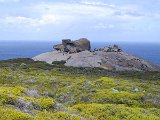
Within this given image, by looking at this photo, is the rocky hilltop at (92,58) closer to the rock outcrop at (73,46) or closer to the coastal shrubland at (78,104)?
the rock outcrop at (73,46)

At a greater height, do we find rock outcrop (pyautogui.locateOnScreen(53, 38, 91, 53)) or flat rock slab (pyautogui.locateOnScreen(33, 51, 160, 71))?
rock outcrop (pyautogui.locateOnScreen(53, 38, 91, 53))

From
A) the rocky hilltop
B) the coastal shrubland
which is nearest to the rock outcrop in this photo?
the rocky hilltop

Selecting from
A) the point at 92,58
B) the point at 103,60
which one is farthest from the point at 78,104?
the point at 92,58

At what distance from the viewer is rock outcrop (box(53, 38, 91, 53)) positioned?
120 m

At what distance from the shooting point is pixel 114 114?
19406 millimetres

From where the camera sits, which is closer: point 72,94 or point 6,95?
point 6,95

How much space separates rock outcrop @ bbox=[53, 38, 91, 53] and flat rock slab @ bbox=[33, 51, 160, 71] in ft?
9.89

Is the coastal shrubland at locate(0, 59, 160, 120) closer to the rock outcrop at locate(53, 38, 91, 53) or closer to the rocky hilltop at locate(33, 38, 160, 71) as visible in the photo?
the rocky hilltop at locate(33, 38, 160, 71)

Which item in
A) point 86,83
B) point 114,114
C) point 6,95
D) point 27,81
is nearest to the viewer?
point 6,95

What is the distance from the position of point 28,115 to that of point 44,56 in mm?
106244

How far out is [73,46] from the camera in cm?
12219

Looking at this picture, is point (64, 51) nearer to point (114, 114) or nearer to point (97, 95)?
point (97, 95)

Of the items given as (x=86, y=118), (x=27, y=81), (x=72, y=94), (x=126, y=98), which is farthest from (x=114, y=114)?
(x=27, y=81)

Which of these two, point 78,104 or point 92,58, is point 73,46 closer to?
point 92,58
